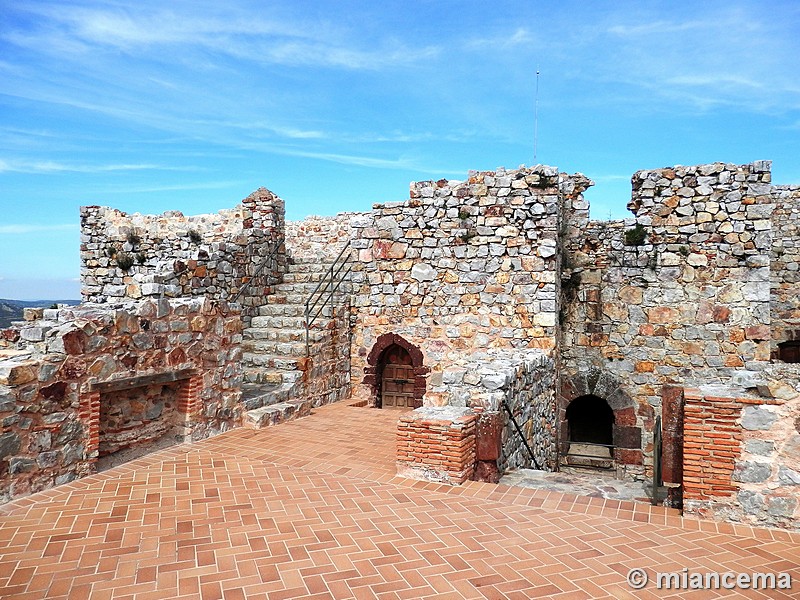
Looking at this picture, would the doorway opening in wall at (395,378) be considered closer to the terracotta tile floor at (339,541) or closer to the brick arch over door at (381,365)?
the brick arch over door at (381,365)

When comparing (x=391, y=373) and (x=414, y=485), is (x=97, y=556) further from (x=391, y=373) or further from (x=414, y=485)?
(x=391, y=373)

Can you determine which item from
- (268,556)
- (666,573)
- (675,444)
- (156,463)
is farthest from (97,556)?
(675,444)

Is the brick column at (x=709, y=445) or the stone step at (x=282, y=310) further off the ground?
the stone step at (x=282, y=310)

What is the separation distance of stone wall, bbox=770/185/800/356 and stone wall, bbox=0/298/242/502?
1468cm

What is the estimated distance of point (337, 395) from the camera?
12.0 meters

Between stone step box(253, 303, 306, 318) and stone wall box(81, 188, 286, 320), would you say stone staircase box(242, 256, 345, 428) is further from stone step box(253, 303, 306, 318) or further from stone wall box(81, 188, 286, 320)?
stone wall box(81, 188, 286, 320)

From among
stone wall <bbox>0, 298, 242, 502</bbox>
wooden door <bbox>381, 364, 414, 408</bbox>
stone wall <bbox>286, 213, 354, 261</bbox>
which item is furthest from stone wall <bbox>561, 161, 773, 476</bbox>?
stone wall <bbox>286, 213, 354, 261</bbox>

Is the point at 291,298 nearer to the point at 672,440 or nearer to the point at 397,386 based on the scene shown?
the point at 397,386

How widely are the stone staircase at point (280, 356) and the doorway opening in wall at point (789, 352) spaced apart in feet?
40.7

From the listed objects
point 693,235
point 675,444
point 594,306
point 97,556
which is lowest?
point 97,556

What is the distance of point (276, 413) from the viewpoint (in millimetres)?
9398

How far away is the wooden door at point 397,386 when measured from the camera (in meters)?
12.4

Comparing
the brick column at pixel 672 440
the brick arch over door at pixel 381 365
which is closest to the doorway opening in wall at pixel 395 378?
the brick arch over door at pixel 381 365

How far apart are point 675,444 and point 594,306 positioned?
6.99 meters
